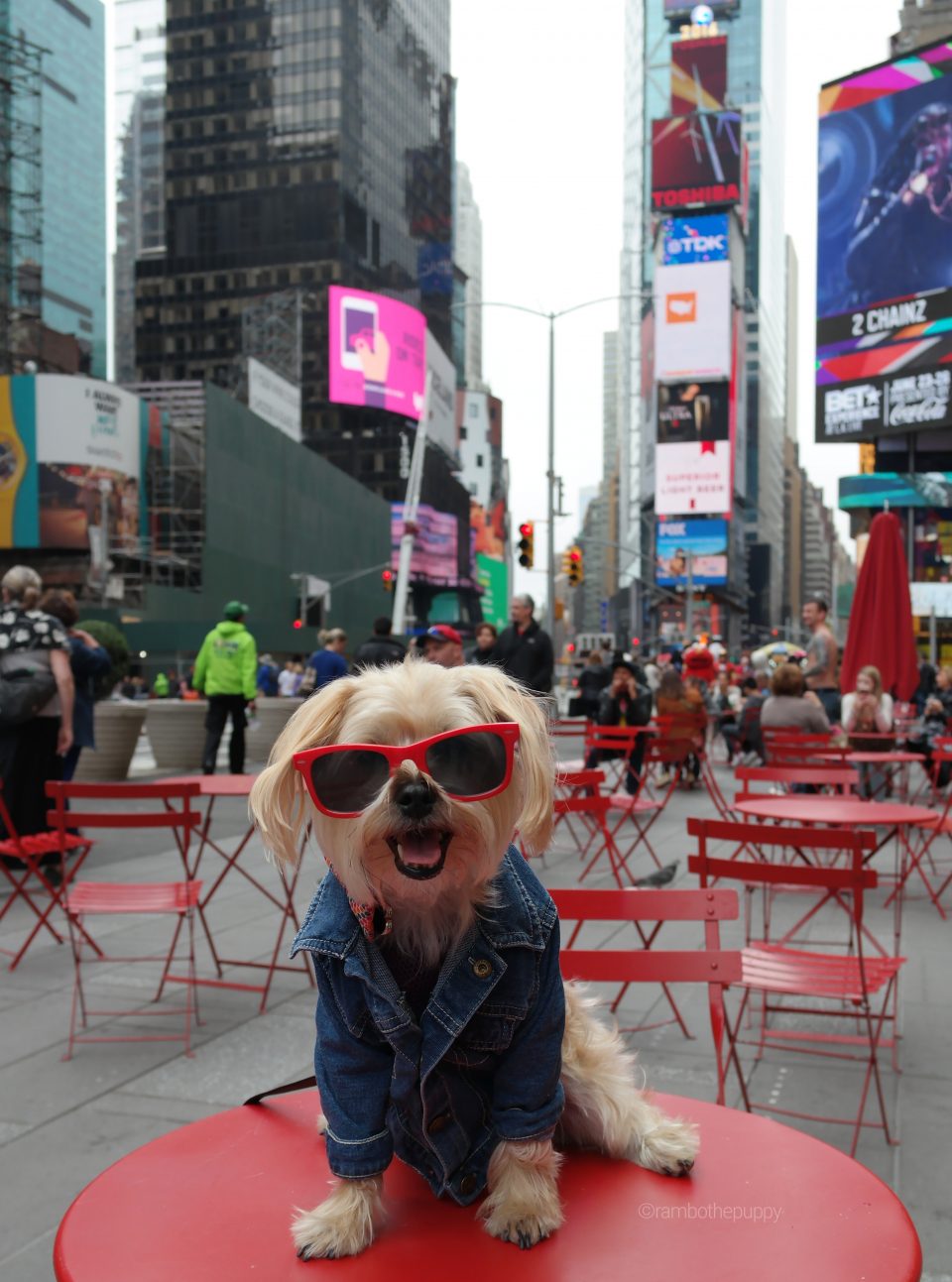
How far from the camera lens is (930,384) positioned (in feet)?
90.6

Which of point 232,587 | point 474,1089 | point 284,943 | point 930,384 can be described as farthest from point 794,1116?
point 232,587

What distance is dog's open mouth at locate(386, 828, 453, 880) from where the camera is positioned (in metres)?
1.46

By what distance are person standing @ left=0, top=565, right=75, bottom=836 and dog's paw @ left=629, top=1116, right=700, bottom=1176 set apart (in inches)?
244

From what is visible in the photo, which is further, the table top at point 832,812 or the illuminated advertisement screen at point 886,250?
the illuminated advertisement screen at point 886,250

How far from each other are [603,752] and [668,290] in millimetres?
90993

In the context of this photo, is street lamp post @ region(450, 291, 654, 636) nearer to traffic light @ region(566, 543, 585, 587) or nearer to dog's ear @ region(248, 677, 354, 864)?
traffic light @ region(566, 543, 585, 587)

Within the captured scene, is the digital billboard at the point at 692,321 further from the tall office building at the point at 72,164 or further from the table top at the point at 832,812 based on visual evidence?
the table top at the point at 832,812

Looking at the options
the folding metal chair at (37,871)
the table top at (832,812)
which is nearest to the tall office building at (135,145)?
the folding metal chair at (37,871)

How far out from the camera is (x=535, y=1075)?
1.48m

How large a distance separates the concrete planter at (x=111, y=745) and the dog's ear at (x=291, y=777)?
11.4 m

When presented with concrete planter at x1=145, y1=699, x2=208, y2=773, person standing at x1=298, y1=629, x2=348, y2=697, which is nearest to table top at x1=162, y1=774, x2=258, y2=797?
person standing at x1=298, y1=629, x2=348, y2=697

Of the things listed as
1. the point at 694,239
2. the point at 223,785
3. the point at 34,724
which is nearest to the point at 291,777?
the point at 223,785

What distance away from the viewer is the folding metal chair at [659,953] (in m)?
2.22

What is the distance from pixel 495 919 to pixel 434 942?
97mm
